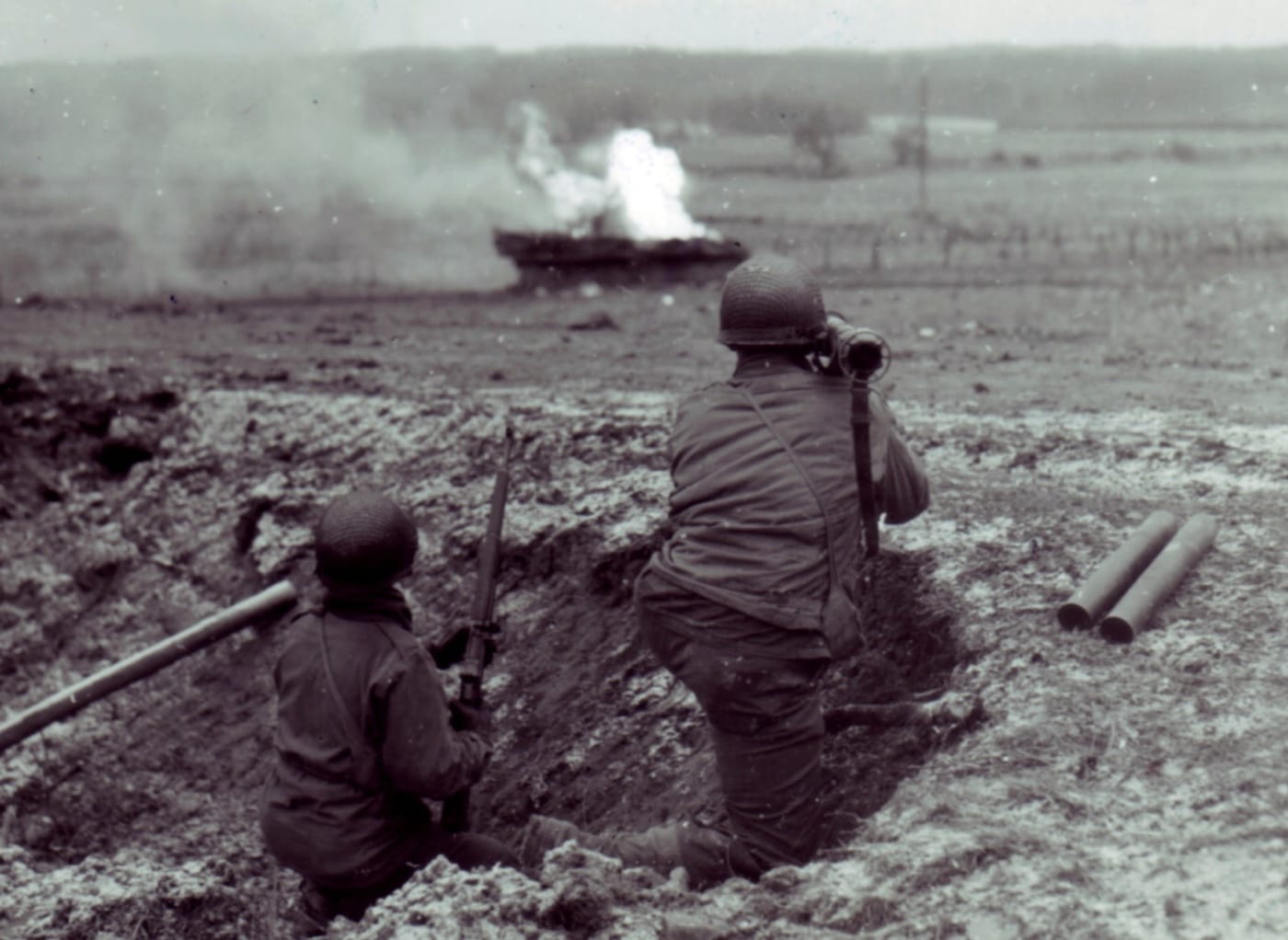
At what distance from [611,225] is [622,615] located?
15264 millimetres

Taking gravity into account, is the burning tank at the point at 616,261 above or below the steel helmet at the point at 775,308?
below

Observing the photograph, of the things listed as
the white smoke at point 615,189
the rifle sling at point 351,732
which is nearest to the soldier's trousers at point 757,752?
the rifle sling at point 351,732

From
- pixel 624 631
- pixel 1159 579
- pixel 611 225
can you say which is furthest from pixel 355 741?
pixel 611 225

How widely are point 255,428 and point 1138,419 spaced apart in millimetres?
5458

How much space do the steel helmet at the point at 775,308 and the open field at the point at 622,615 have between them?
1383 millimetres

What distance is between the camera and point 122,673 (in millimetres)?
6457

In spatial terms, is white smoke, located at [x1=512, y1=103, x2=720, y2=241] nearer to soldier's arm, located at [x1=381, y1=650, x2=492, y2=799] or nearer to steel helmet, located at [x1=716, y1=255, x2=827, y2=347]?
steel helmet, located at [x1=716, y1=255, x2=827, y2=347]

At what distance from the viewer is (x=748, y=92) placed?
43938 mm

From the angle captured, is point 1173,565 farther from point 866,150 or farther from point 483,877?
point 866,150

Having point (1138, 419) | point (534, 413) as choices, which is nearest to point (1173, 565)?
point (1138, 419)

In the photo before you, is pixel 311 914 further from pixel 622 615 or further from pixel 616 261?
pixel 616 261

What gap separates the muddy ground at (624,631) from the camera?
3.70 m

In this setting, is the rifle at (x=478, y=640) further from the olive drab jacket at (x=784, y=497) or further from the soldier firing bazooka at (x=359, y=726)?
the olive drab jacket at (x=784, y=497)

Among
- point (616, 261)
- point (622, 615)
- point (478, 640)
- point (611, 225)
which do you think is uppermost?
point (611, 225)
